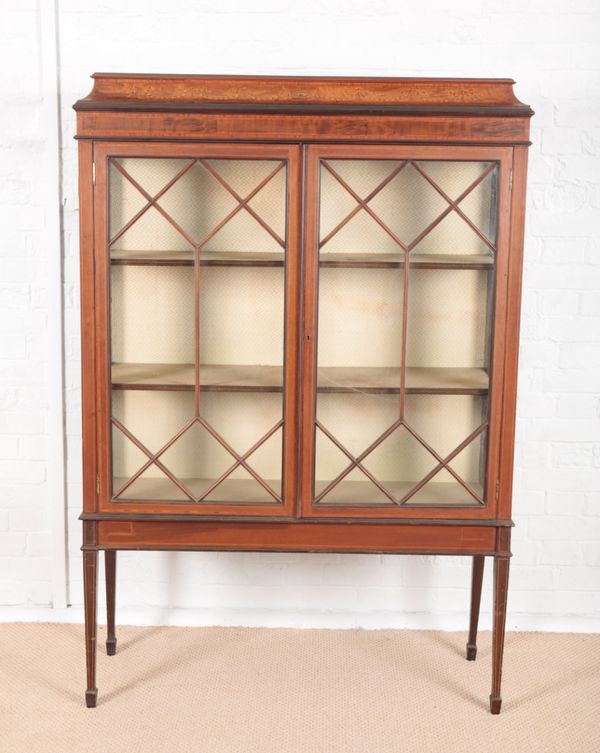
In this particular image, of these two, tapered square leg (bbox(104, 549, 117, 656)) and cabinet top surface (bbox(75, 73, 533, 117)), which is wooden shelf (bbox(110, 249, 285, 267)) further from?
tapered square leg (bbox(104, 549, 117, 656))

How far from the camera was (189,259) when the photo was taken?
1991 millimetres

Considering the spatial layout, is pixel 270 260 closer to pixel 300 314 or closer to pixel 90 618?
pixel 300 314

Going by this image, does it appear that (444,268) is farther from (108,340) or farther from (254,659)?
(254,659)

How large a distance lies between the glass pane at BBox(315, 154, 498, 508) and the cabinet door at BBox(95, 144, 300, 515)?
11 centimetres

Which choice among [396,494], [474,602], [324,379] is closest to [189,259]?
[324,379]

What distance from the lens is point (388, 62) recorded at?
2332 millimetres

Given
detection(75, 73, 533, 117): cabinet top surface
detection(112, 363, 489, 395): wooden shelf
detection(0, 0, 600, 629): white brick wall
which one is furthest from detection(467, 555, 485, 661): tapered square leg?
detection(75, 73, 533, 117): cabinet top surface

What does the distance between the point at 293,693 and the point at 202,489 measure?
61cm

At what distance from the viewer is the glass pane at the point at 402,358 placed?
1.97m

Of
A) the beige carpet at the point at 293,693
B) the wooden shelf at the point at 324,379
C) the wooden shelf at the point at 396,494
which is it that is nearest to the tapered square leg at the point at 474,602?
the beige carpet at the point at 293,693

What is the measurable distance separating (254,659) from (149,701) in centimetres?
34

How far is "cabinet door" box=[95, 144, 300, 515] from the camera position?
1944mm

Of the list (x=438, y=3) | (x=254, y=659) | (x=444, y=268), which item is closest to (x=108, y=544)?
(x=254, y=659)

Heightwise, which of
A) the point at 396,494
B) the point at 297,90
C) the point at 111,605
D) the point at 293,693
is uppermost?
the point at 297,90
